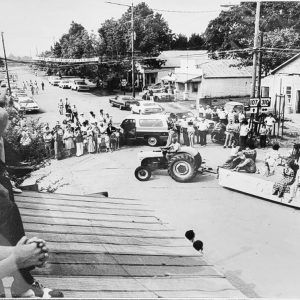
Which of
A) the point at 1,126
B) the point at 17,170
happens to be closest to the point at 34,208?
the point at 17,170

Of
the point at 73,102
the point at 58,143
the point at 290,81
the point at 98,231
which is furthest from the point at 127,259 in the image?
the point at 73,102

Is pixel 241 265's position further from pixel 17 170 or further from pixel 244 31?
pixel 244 31

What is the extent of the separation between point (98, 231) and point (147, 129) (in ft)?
43.4

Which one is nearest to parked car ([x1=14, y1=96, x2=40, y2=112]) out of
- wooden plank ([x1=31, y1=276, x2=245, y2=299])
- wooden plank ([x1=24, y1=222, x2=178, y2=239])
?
wooden plank ([x1=24, y1=222, x2=178, y2=239])

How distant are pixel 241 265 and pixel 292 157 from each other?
172 inches

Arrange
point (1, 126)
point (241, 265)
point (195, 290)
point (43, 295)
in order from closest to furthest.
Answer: point (1, 126) → point (43, 295) → point (195, 290) → point (241, 265)

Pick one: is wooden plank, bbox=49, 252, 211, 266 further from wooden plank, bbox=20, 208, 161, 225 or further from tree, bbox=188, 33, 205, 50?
tree, bbox=188, 33, 205, 50

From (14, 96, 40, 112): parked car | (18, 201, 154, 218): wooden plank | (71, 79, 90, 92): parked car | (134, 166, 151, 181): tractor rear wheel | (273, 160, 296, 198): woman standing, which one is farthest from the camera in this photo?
(71, 79, 90, 92): parked car

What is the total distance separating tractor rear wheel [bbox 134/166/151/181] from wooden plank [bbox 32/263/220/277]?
343 inches

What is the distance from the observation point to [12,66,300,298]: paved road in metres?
7.45

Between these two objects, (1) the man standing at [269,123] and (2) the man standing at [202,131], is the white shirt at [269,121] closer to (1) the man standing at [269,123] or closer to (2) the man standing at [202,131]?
(1) the man standing at [269,123]

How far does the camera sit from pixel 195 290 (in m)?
3.75

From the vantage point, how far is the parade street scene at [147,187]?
362cm

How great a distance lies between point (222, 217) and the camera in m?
10.1
